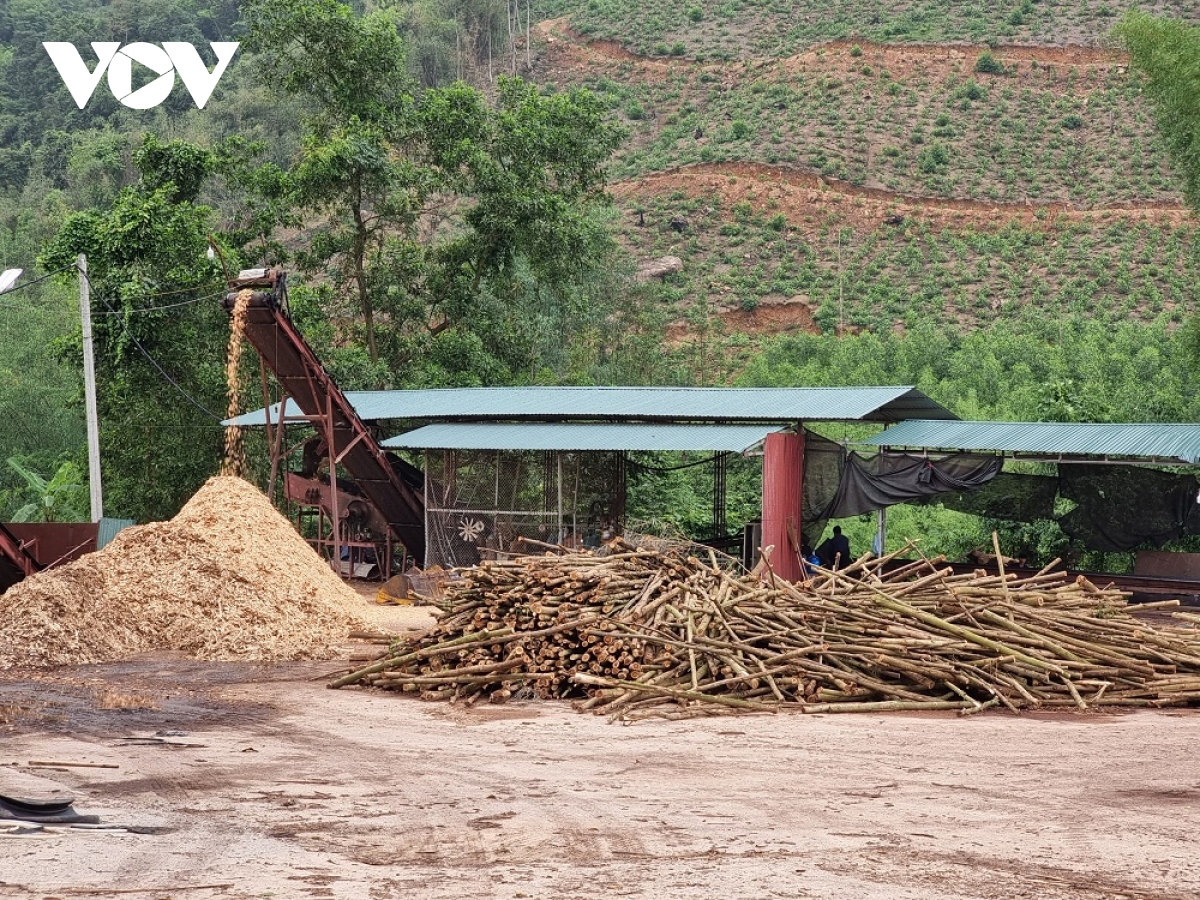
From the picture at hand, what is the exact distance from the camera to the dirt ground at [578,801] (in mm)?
6883

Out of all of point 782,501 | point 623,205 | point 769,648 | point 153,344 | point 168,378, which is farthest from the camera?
point 623,205

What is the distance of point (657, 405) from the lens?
2188cm

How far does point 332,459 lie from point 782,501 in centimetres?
658

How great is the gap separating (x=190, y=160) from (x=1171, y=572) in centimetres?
2064

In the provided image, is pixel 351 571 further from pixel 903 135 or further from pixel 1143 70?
pixel 903 135

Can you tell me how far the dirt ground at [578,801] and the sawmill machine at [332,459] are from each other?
290 inches

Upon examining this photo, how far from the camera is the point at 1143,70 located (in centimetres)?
2202

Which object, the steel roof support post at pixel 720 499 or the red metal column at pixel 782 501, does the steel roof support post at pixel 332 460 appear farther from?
the red metal column at pixel 782 501

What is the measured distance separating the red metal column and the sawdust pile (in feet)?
19.2

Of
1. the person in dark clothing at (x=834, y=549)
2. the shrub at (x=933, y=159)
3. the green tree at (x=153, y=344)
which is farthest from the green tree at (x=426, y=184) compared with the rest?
the shrub at (x=933, y=159)

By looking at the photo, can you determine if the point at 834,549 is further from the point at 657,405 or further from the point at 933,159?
the point at 933,159

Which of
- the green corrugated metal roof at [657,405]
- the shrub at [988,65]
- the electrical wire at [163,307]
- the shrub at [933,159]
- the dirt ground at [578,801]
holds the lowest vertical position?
the dirt ground at [578,801]

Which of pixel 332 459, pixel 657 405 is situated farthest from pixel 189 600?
pixel 657 405

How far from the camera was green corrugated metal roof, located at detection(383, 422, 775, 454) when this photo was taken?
19938 millimetres
